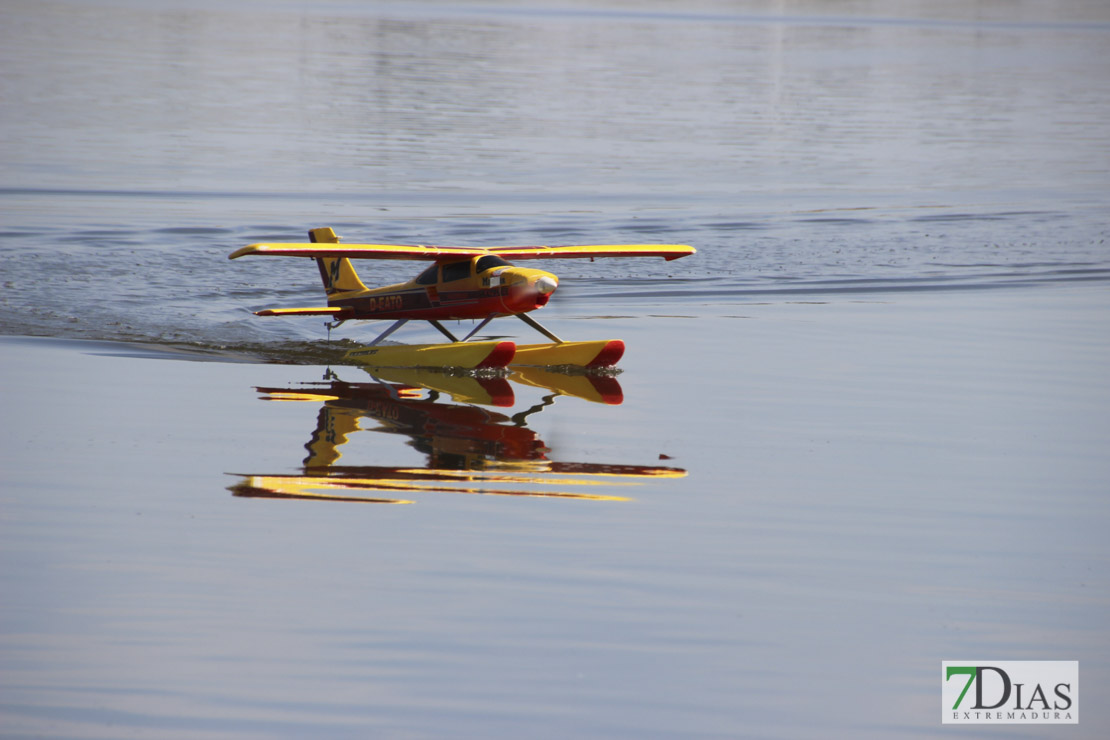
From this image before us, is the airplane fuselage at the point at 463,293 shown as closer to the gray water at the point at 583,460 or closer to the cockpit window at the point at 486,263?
the cockpit window at the point at 486,263

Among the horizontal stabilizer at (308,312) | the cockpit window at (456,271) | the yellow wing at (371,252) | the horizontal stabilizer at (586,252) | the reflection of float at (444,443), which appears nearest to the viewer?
the reflection of float at (444,443)

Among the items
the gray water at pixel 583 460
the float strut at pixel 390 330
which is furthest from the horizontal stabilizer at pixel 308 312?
the float strut at pixel 390 330

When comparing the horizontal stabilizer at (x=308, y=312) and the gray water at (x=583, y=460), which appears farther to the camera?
the horizontal stabilizer at (x=308, y=312)

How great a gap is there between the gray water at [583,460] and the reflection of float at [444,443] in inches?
4.7

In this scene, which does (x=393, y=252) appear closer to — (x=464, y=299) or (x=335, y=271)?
(x=464, y=299)

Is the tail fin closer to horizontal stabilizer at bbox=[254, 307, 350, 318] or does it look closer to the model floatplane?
horizontal stabilizer at bbox=[254, 307, 350, 318]

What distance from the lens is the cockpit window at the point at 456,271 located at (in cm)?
1692

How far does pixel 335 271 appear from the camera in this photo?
1872cm

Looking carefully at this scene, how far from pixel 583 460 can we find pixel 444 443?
1.40 meters

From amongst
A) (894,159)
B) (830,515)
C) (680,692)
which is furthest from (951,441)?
(894,159)

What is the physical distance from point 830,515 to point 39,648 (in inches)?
233

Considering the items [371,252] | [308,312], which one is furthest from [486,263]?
[308,312]

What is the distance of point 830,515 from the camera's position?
35.7 ft

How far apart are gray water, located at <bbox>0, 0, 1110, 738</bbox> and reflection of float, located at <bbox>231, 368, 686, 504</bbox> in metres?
0.12
